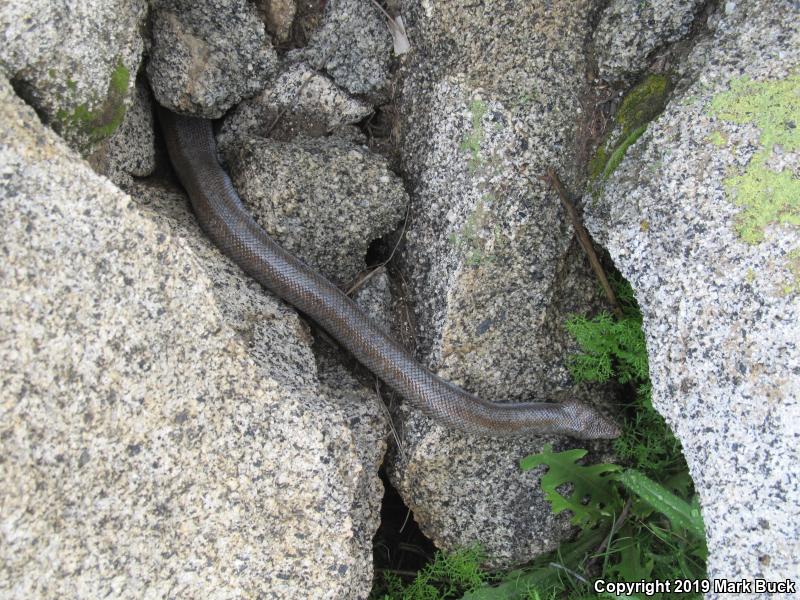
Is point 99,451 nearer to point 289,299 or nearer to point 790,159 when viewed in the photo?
point 289,299

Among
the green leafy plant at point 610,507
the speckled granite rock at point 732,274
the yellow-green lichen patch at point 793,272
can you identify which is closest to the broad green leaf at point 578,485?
the green leafy plant at point 610,507

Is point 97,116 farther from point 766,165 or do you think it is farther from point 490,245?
point 766,165

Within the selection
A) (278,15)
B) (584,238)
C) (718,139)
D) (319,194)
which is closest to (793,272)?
(718,139)

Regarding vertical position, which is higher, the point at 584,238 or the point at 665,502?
the point at 584,238

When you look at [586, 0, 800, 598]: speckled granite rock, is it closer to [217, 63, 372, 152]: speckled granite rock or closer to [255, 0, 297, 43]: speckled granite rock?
[217, 63, 372, 152]: speckled granite rock

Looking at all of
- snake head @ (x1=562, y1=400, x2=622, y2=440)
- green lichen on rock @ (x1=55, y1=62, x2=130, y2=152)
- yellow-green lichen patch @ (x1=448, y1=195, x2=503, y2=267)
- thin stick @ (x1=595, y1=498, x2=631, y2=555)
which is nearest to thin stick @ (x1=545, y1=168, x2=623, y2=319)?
yellow-green lichen patch @ (x1=448, y1=195, x2=503, y2=267)
